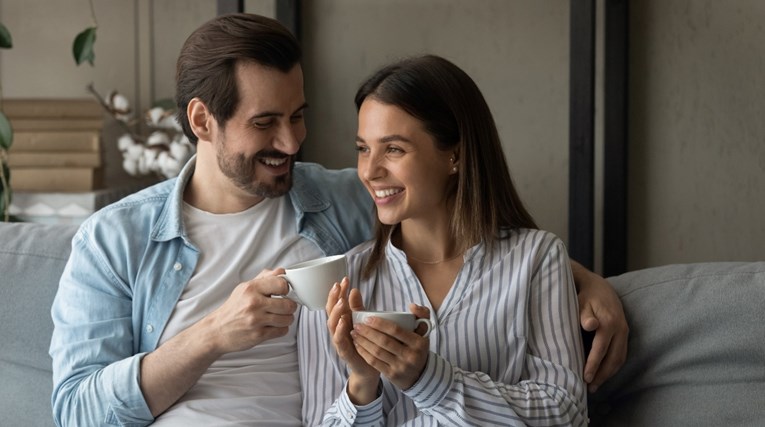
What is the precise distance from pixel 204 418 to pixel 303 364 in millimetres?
181

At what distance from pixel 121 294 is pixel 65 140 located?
3.86 feet

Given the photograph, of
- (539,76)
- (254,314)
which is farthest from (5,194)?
(539,76)

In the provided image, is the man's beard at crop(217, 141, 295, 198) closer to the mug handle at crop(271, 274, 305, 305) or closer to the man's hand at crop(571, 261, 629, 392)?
the mug handle at crop(271, 274, 305, 305)

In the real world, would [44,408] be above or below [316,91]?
below

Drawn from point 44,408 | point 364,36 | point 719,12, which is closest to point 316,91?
point 364,36

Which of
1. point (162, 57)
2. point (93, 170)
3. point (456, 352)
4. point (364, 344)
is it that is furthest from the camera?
point (162, 57)

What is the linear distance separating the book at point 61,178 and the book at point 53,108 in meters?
0.15

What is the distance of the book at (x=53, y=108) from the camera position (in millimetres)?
2771

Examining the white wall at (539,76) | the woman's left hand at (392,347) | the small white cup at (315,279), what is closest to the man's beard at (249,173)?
the small white cup at (315,279)

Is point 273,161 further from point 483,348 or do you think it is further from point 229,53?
point 483,348

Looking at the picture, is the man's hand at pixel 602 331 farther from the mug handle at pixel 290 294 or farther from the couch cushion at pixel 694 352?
the mug handle at pixel 290 294

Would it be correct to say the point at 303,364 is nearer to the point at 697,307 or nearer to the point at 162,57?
the point at 697,307

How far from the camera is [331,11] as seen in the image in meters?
3.08

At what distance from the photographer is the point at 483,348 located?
157 cm
